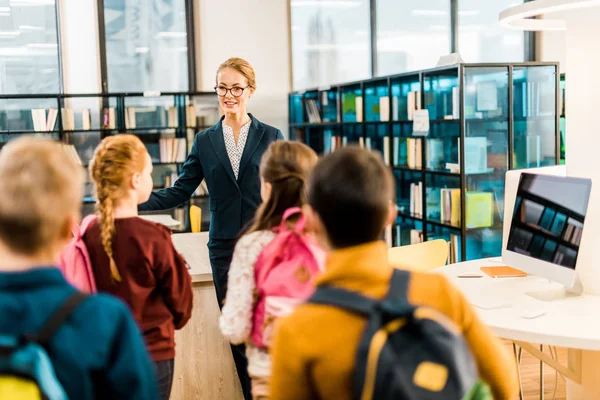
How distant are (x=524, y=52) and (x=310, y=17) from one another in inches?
103

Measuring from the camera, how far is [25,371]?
118 centimetres

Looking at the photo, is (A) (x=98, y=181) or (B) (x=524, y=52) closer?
(A) (x=98, y=181)

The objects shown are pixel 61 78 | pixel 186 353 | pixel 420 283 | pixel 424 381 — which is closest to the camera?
pixel 424 381

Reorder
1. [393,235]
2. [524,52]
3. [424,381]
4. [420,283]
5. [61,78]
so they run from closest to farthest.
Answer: [424,381]
[420,283]
[393,235]
[61,78]
[524,52]

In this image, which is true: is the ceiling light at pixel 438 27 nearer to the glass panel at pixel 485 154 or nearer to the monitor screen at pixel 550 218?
the glass panel at pixel 485 154

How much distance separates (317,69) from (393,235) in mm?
2749

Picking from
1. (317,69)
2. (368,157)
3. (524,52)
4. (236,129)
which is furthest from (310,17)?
(368,157)

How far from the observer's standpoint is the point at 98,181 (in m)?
2.08

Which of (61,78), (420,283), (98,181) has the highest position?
(61,78)

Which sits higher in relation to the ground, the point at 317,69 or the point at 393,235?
the point at 317,69

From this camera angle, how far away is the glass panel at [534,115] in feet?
20.4

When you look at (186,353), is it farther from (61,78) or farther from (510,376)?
(61,78)

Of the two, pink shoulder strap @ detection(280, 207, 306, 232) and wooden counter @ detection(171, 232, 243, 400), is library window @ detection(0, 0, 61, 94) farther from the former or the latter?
pink shoulder strap @ detection(280, 207, 306, 232)

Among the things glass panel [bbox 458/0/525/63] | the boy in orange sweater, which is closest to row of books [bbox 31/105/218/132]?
glass panel [bbox 458/0/525/63]
